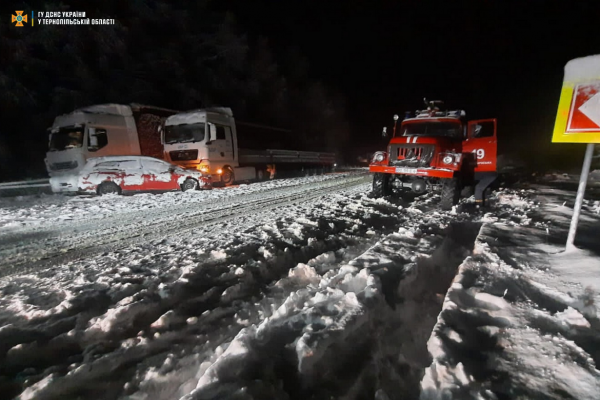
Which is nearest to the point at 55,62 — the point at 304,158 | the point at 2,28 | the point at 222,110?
the point at 2,28

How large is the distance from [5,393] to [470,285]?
409cm

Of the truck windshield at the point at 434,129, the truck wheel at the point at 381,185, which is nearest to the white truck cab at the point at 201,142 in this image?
the truck wheel at the point at 381,185

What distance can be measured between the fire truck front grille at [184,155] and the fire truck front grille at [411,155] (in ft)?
25.4

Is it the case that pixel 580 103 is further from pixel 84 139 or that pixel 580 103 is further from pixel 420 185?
pixel 84 139

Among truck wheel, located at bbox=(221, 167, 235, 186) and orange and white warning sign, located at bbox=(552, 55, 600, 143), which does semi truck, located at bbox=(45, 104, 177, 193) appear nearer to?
truck wheel, located at bbox=(221, 167, 235, 186)

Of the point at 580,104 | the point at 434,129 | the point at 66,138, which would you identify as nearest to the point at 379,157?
the point at 434,129

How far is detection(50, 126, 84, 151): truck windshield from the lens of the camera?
1193 centimetres

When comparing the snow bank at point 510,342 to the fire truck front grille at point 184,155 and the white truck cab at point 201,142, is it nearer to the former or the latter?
the white truck cab at point 201,142

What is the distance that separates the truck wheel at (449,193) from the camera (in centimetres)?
758

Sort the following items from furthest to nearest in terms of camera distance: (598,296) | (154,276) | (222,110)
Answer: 1. (222,110)
2. (154,276)
3. (598,296)

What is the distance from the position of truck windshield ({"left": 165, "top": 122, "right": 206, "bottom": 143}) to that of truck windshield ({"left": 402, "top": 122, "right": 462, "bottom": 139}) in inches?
308

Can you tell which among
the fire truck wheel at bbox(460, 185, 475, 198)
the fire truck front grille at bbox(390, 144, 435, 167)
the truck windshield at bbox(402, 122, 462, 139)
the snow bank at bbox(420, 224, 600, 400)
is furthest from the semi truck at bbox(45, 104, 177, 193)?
the fire truck wheel at bbox(460, 185, 475, 198)

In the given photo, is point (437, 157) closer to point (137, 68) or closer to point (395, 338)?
point (395, 338)

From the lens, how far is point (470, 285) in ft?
11.1
